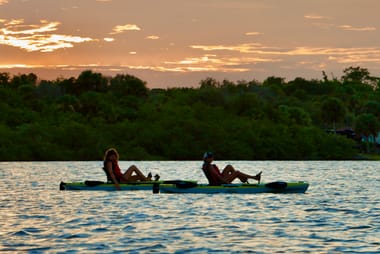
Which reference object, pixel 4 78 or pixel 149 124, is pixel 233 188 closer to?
pixel 149 124

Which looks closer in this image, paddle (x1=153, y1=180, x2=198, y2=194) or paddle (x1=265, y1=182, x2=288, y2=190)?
paddle (x1=153, y1=180, x2=198, y2=194)

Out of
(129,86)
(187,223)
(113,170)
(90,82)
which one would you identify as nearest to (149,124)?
(129,86)

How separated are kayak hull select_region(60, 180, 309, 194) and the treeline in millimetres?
62335

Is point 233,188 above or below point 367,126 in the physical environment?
below

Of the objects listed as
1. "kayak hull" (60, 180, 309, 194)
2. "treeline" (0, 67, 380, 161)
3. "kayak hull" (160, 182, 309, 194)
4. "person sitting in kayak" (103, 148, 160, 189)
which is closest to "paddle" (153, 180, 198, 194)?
"kayak hull" (60, 180, 309, 194)

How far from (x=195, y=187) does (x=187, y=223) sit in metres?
8.24

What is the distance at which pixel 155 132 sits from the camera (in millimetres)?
101562

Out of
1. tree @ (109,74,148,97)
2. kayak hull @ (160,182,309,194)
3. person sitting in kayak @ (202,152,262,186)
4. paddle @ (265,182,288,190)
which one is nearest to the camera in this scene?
person sitting in kayak @ (202,152,262,186)

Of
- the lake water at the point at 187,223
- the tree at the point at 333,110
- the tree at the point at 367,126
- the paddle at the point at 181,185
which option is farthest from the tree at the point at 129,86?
the paddle at the point at 181,185

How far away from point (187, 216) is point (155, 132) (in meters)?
79.0

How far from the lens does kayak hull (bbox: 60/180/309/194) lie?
95.4 ft

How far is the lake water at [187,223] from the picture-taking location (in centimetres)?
1667

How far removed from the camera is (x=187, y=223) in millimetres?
20844

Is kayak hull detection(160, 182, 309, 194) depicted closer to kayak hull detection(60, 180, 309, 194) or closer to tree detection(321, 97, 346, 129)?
kayak hull detection(60, 180, 309, 194)
